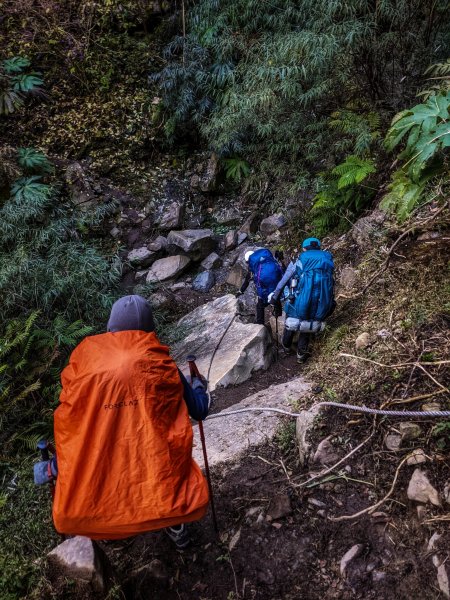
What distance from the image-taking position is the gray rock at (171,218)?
8719 millimetres

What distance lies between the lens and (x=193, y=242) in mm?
8188

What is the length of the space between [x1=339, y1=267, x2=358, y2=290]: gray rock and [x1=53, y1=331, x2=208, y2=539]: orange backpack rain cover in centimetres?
391

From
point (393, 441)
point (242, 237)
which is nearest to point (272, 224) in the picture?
point (242, 237)

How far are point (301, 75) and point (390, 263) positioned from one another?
3.92 meters

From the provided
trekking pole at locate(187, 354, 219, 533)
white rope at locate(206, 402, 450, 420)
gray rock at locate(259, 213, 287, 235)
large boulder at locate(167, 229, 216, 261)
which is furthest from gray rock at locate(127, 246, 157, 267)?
trekking pole at locate(187, 354, 219, 533)

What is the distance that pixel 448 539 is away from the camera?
2.15 m

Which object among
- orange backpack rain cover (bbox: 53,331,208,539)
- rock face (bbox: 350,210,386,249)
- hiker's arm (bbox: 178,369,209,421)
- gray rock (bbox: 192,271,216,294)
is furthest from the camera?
gray rock (bbox: 192,271,216,294)

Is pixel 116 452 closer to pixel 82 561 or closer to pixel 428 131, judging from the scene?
pixel 82 561

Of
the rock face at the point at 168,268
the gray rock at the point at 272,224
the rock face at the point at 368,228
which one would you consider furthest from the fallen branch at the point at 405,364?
the rock face at the point at 168,268

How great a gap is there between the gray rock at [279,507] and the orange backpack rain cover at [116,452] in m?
0.85

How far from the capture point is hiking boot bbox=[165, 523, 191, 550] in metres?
2.74

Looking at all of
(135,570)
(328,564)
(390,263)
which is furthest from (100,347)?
(390,263)

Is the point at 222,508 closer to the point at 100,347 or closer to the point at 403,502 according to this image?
the point at 403,502

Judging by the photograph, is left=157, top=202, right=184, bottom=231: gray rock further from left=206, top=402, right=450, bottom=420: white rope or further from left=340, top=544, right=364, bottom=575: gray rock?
left=340, top=544, right=364, bottom=575: gray rock
